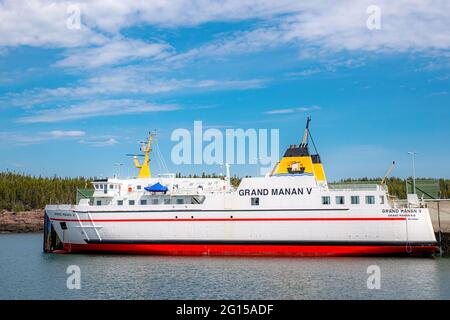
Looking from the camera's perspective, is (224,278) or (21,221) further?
(21,221)

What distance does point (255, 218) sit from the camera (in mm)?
30062

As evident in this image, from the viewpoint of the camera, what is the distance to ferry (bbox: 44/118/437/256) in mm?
28828

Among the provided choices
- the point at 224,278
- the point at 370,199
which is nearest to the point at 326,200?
the point at 370,199

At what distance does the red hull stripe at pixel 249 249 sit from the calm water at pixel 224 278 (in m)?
0.90

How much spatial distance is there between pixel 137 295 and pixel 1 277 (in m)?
8.50

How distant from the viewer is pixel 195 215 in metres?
30.7

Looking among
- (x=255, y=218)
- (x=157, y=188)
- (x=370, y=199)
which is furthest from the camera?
(x=157, y=188)

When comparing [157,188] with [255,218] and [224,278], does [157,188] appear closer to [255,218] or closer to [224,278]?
[255,218]

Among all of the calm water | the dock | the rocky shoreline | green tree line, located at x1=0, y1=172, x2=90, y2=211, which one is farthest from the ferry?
green tree line, located at x1=0, y1=172, x2=90, y2=211

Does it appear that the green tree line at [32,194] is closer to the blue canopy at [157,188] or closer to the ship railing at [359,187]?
the blue canopy at [157,188]

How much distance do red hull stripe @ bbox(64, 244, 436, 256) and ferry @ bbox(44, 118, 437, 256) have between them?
2.2 inches

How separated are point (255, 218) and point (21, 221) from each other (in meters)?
56.8
